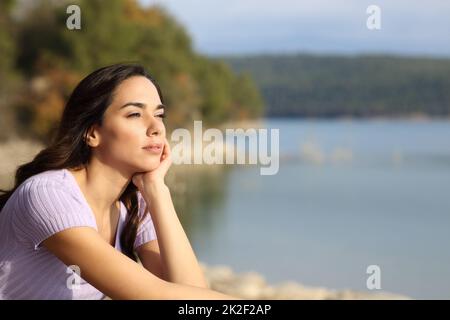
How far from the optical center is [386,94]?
42.5 m

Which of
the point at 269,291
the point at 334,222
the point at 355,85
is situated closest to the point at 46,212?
the point at 269,291

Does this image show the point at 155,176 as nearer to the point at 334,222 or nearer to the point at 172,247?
the point at 172,247

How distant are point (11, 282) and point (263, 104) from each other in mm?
48476

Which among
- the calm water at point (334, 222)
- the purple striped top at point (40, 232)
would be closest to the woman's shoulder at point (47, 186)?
the purple striped top at point (40, 232)

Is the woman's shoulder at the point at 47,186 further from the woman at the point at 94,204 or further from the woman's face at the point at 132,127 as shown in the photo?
the woman's face at the point at 132,127

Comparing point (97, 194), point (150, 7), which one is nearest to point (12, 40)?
point (150, 7)

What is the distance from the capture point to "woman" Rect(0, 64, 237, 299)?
1887mm

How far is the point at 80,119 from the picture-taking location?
2.05 metres

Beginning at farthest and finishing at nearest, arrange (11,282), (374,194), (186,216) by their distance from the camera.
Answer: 1. (374,194)
2. (186,216)
3. (11,282)

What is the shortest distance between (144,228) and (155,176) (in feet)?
0.63

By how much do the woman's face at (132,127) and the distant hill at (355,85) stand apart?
37.8m

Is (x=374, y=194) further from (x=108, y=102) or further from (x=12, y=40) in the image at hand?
(x=108, y=102)

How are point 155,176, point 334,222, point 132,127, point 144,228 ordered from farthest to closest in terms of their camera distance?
point 334,222 < point 144,228 < point 155,176 < point 132,127

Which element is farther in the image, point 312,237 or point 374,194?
point 374,194
